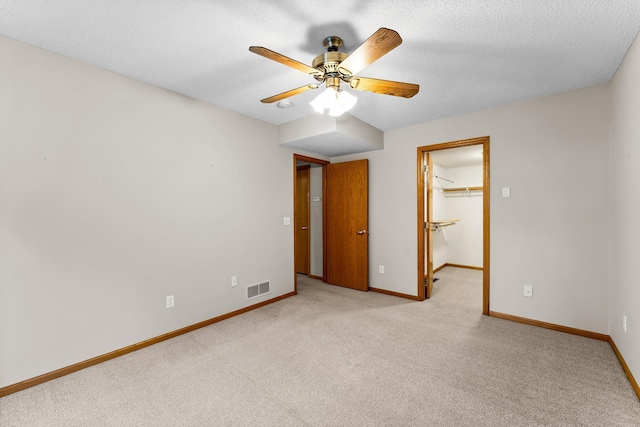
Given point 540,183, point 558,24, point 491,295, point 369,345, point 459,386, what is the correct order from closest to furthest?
point 558,24 < point 459,386 < point 369,345 < point 540,183 < point 491,295

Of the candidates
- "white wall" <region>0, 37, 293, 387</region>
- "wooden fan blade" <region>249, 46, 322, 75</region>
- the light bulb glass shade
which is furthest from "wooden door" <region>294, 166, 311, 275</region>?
"wooden fan blade" <region>249, 46, 322, 75</region>

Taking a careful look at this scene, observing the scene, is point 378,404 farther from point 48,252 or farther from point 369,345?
point 48,252

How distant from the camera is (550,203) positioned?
282cm

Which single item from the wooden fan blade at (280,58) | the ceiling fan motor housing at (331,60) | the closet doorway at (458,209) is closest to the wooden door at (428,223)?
the closet doorway at (458,209)

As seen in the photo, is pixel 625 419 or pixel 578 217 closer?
pixel 625 419

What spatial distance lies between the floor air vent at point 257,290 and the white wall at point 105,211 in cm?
12

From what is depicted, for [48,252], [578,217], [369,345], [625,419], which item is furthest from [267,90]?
[625,419]

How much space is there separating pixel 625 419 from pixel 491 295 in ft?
5.30

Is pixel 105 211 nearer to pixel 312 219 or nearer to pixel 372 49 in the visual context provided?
pixel 372 49

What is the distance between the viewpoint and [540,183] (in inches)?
113

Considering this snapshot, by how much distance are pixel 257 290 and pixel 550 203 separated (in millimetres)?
3411

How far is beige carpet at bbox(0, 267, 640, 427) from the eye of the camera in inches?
64.7

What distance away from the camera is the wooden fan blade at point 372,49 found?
1.35 meters

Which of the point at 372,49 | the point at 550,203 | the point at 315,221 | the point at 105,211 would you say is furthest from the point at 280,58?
the point at 315,221
